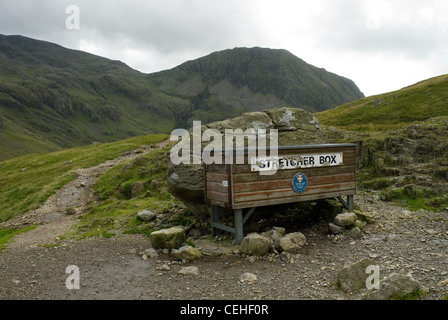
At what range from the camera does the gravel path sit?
1120 cm

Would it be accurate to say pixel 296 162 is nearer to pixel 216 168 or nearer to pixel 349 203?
pixel 216 168

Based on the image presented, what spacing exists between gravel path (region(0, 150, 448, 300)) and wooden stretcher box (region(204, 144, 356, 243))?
6.39ft

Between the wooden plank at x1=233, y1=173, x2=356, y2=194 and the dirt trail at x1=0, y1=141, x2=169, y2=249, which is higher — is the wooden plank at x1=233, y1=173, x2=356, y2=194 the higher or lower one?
the higher one

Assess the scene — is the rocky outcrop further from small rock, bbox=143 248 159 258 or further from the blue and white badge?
small rock, bbox=143 248 159 258

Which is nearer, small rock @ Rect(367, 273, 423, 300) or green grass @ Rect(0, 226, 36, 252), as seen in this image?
small rock @ Rect(367, 273, 423, 300)

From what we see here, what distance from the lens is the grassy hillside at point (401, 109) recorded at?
6288 cm

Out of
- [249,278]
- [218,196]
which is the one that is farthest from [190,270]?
[218,196]

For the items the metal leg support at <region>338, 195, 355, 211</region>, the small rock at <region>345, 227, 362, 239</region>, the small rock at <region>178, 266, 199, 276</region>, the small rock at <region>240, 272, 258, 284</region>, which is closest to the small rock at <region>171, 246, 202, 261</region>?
the small rock at <region>178, 266, 199, 276</region>

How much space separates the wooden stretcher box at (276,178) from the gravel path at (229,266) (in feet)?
6.39

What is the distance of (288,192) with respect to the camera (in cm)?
1666

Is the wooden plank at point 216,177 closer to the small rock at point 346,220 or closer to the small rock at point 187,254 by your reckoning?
the small rock at point 187,254

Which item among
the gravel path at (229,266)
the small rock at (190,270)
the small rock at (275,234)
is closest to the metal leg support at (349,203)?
the gravel path at (229,266)
